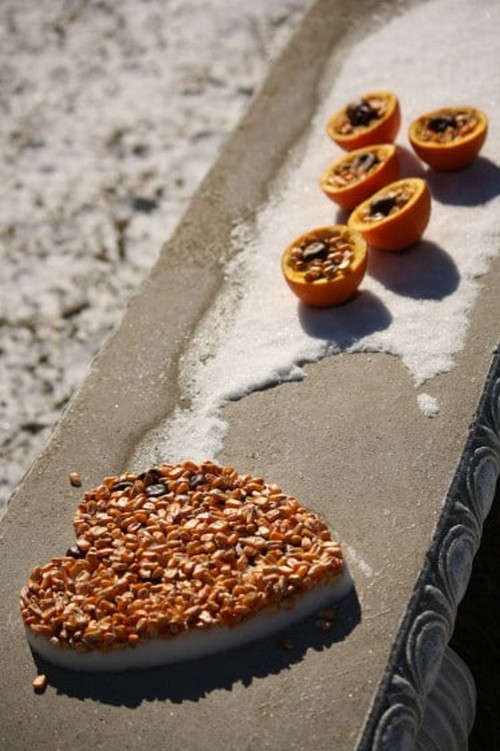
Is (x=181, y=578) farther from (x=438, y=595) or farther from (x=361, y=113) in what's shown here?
(x=361, y=113)

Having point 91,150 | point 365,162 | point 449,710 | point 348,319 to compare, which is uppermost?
point 365,162

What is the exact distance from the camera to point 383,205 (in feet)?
11.8

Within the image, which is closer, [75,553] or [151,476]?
[75,553]

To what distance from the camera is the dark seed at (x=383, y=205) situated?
360cm

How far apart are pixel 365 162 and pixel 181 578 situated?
1701mm

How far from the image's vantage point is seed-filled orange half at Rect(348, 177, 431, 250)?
351 cm

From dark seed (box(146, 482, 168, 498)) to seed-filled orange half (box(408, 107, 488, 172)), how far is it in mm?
1581

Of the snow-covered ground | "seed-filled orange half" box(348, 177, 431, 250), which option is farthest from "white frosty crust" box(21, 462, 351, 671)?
the snow-covered ground

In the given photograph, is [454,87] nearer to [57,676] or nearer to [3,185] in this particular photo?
[3,185]

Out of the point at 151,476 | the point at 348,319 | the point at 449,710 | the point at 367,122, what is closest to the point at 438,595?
the point at 449,710

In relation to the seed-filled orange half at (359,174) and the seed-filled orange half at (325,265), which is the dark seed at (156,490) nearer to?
the seed-filled orange half at (325,265)

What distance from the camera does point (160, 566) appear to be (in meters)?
2.74

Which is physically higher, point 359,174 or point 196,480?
point 196,480

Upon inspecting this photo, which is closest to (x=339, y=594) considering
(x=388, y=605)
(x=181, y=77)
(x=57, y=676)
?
(x=388, y=605)
